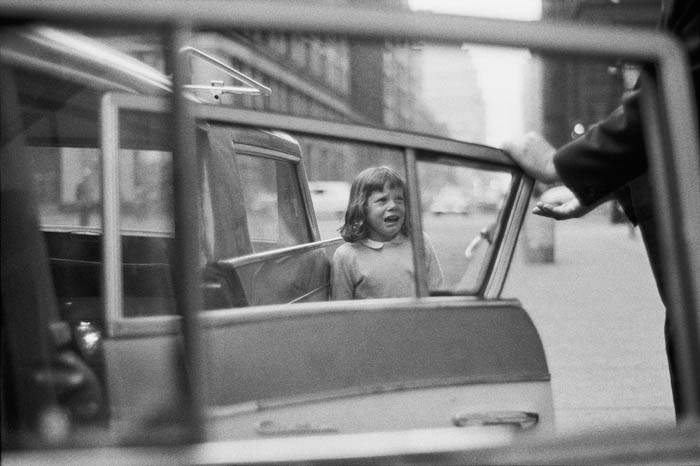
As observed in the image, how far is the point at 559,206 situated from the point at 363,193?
503 mm

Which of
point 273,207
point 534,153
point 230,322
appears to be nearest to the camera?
point 230,322

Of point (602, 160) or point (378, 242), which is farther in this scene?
point (378, 242)

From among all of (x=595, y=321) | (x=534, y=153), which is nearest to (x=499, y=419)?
(x=595, y=321)

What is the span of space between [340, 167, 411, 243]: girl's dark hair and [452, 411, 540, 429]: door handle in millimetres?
404

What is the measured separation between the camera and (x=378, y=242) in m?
1.92

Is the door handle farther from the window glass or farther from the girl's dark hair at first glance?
the window glass

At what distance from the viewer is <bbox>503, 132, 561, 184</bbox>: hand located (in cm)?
180

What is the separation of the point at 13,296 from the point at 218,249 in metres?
0.43

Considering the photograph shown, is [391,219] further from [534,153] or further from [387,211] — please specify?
[534,153]

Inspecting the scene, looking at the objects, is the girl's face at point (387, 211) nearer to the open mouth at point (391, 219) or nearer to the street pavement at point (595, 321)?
the open mouth at point (391, 219)

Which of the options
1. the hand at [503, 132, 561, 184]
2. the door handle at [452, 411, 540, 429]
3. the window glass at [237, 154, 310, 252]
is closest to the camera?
the door handle at [452, 411, 540, 429]

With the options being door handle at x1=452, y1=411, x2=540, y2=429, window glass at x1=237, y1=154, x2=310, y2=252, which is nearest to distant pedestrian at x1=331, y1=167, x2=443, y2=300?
window glass at x1=237, y1=154, x2=310, y2=252

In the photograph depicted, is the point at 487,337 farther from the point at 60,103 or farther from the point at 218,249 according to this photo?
the point at 60,103

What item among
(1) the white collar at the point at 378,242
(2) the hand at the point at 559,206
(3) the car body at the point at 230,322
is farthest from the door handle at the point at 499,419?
(2) the hand at the point at 559,206
